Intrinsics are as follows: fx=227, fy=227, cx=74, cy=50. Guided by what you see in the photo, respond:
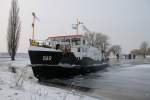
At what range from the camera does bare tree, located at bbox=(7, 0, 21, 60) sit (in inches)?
1399

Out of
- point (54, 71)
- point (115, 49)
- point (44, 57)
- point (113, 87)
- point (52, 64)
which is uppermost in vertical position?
point (115, 49)

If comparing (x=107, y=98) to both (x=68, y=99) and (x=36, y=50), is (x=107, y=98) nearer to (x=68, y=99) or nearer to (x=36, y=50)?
(x=68, y=99)

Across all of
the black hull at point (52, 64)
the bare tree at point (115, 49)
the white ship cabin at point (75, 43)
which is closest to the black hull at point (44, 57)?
the black hull at point (52, 64)

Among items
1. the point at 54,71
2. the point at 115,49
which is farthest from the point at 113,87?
the point at 115,49

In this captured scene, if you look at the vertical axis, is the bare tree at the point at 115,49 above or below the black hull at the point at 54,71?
above

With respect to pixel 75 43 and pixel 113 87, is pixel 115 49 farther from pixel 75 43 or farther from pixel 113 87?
pixel 113 87

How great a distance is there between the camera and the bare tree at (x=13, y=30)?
35531 millimetres

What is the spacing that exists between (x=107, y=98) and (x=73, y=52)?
10.1 metres

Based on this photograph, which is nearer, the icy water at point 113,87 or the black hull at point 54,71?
the icy water at point 113,87

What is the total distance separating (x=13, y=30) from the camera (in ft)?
119

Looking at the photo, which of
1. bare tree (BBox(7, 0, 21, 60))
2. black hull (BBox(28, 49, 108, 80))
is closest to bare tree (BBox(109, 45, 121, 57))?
bare tree (BBox(7, 0, 21, 60))

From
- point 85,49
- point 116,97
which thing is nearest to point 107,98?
point 116,97

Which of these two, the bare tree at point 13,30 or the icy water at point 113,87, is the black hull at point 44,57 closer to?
the icy water at point 113,87

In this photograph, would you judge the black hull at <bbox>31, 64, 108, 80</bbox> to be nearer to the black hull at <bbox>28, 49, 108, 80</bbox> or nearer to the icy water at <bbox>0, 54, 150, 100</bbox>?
the black hull at <bbox>28, 49, 108, 80</bbox>
